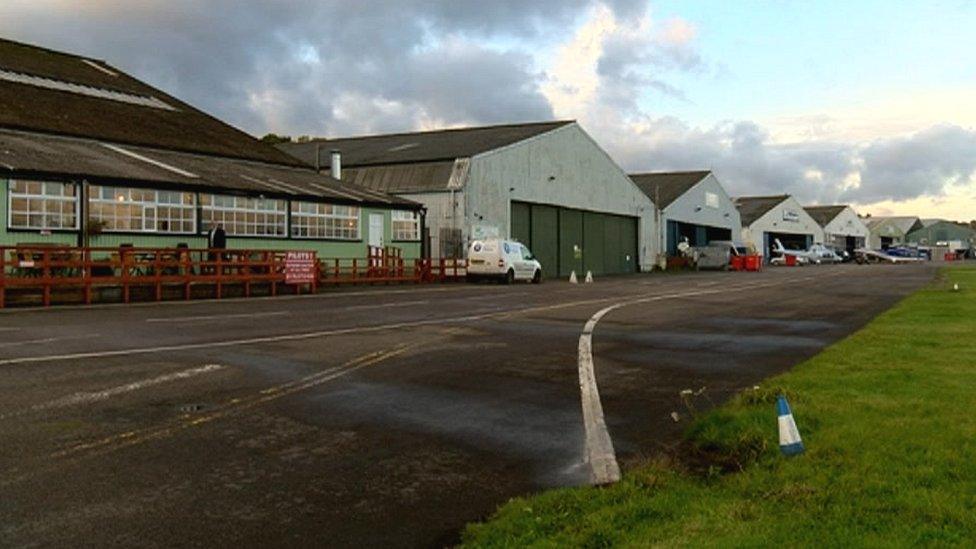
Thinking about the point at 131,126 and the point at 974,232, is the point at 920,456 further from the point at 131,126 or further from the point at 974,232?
the point at 974,232

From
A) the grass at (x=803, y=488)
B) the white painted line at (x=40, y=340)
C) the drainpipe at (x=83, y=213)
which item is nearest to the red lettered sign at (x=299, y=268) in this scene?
the drainpipe at (x=83, y=213)

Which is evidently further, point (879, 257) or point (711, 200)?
point (879, 257)

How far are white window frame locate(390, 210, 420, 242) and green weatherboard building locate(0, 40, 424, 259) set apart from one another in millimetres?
75

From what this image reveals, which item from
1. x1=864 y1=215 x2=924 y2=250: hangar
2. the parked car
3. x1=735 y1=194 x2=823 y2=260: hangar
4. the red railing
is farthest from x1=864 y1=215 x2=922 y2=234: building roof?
the red railing

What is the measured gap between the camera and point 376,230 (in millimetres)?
38406

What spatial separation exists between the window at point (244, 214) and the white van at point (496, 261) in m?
8.82

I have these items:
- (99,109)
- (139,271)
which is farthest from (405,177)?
(139,271)

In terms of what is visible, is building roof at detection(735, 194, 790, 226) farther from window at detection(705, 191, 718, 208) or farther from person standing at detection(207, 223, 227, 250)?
person standing at detection(207, 223, 227, 250)

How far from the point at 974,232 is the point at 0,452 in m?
193

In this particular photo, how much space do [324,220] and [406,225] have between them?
577cm

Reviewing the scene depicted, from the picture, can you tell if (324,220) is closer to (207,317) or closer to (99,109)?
(99,109)

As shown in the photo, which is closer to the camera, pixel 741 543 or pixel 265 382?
pixel 741 543

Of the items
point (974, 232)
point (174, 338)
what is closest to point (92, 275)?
point (174, 338)

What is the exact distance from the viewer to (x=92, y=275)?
78.1 ft
